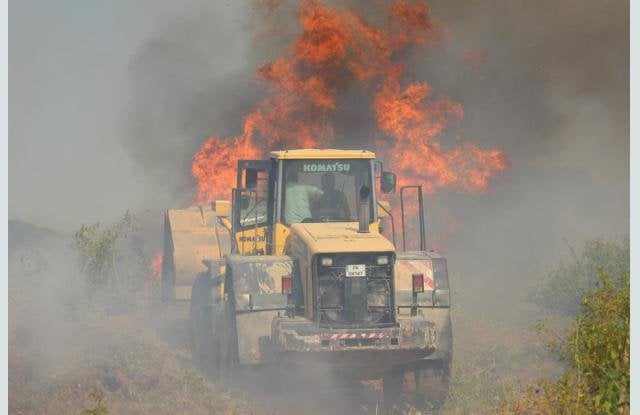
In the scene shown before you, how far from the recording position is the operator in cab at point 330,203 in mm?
17109

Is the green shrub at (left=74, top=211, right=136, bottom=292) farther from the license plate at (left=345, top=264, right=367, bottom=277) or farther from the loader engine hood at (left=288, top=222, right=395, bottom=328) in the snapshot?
the license plate at (left=345, top=264, right=367, bottom=277)

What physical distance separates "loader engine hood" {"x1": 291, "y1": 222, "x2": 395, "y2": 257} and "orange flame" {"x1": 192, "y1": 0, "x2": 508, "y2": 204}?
12.1m

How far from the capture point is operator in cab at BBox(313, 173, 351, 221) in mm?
17109

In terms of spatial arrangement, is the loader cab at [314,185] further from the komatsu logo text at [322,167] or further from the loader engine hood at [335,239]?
the loader engine hood at [335,239]

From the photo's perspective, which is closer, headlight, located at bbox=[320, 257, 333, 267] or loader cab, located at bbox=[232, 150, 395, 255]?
headlight, located at bbox=[320, 257, 333, 267]

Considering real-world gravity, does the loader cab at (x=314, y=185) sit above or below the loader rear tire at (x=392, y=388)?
above

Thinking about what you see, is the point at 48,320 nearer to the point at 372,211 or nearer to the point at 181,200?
the point at 372,211

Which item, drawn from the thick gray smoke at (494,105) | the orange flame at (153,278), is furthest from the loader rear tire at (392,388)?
the thick gray smoke at (494,105)

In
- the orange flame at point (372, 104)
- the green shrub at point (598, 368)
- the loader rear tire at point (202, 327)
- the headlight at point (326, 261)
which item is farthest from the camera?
the orange flame at point (372, 104)

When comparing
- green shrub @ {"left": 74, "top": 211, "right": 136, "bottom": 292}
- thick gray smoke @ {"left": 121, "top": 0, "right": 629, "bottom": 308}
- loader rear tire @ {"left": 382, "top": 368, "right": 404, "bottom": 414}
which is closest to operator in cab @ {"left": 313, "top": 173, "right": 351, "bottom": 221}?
loader rear tire @ {"left": 382, "top": 368, "right": 404, "bottom": 414}

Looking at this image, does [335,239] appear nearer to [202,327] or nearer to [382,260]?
[382,260]

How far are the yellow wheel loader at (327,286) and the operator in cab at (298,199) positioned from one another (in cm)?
2

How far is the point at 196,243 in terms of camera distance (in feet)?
75.8

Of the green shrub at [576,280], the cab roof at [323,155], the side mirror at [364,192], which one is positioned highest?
the cab roof at [323,155]
